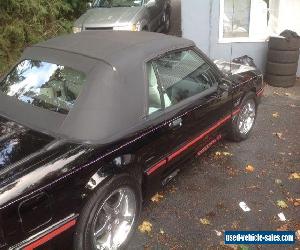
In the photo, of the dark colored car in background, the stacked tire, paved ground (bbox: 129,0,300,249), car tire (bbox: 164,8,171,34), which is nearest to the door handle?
paved ground (bbox: 129,0,300,249)

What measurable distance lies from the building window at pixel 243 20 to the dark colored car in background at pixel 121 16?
6.89 feet

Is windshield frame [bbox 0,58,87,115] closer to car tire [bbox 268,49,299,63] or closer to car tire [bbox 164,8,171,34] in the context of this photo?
car tire [bbox 268,49,299,63]

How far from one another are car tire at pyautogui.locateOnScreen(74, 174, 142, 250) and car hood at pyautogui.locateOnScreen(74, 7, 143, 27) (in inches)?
244

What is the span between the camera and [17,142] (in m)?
3.01

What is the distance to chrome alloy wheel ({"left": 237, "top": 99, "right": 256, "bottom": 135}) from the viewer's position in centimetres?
554

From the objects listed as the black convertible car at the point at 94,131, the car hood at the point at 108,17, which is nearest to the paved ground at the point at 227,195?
the black convertible car at the point at 94,131

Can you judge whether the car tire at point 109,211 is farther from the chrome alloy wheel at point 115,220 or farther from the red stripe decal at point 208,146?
the red stripe decal at point 208,146

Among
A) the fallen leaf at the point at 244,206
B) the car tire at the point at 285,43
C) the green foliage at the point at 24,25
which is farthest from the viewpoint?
the green foliage at the point at 24,25

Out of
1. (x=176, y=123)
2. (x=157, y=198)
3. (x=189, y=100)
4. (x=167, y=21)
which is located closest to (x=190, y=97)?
(x=189, y=100)

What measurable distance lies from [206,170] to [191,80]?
1358 mm

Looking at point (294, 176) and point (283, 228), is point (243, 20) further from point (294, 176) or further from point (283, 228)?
point (283, 228)

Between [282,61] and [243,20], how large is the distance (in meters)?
1.35

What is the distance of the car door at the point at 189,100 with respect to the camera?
385 centimetres

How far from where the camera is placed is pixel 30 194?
256cm
